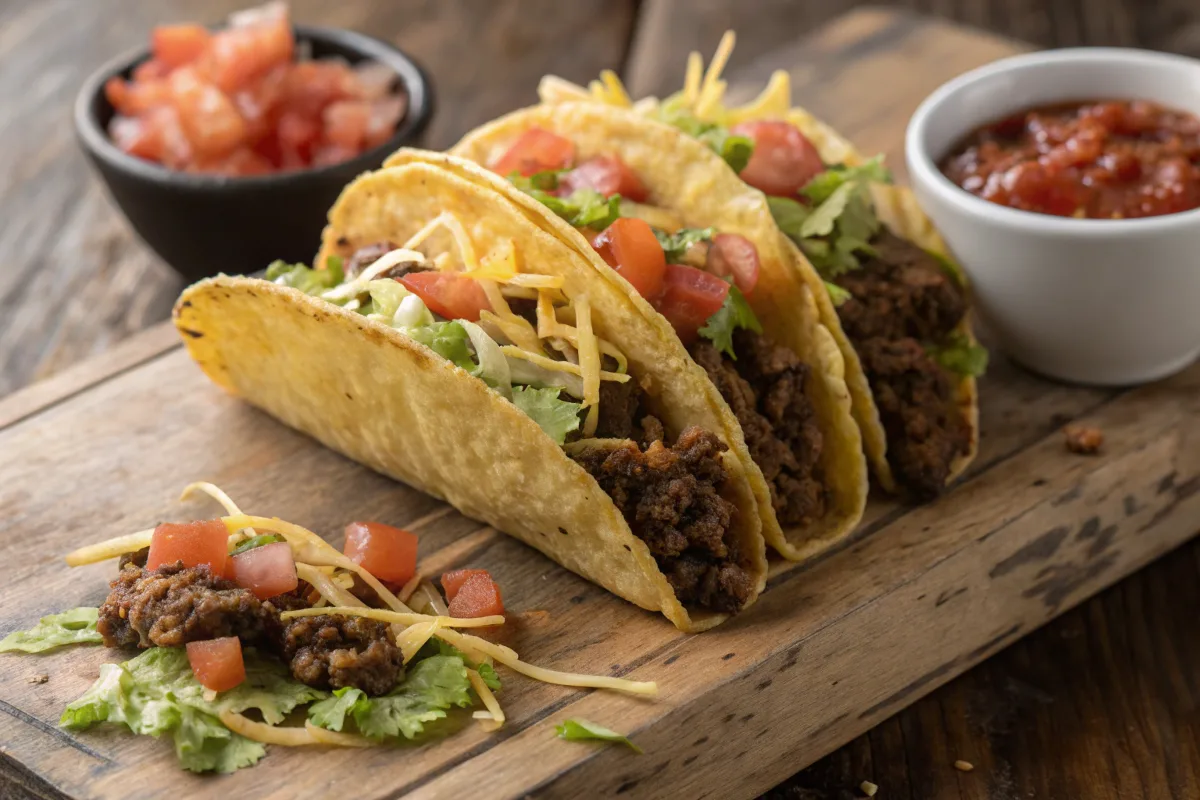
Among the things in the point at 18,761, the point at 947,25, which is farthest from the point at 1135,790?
the point at 947,25

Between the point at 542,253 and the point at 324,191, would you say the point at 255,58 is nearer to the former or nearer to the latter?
the point at 324,191

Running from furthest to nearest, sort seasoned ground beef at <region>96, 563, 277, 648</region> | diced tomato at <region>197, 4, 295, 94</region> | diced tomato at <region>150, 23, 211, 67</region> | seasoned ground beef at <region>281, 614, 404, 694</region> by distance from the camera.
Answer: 1. diced tomato at <region>150, 23, 211, 67</region>
2. diced tomato at <region>197, 4, 295, 94</region>
3. seasoned ground beef at <region>96, 563, 277, 648</region>
4. seasoned ground beef at <region>281, 614, 404, 694</region>

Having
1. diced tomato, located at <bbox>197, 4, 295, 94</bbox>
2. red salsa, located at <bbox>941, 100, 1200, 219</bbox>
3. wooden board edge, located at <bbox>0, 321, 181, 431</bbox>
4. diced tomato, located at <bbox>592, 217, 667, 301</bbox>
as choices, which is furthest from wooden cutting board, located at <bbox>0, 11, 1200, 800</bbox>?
diced tomato, located at <bbox>197, 4, 295, 94</bbox>

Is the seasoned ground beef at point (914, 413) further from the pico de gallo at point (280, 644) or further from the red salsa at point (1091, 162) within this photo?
the pico de gallo at point (280, 644)

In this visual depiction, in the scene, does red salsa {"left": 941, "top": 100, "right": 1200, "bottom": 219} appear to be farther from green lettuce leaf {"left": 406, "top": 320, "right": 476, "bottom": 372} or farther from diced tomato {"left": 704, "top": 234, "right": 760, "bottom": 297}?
green lettuce leaf {"left": 406, "top": 320, "right": 476, "bottom": 372}

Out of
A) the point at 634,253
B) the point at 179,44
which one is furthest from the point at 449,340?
the point at 179,44

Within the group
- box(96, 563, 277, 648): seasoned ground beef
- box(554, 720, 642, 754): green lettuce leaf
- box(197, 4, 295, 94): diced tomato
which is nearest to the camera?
box(554, 720, 642, 754): green lettuce leaf

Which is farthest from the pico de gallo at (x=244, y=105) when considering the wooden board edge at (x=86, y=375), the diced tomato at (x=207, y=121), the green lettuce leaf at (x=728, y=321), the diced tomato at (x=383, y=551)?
the green lettuce leaf at (x=728, y=321)
